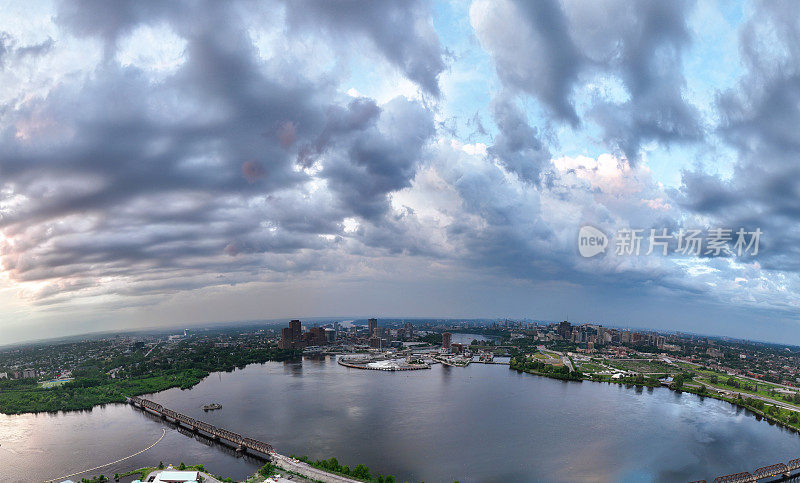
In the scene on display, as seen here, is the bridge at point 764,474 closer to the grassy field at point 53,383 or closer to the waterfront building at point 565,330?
the grassy field at point 53,383

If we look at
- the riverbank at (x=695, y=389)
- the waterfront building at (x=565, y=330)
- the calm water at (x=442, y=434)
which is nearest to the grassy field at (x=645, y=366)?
the riverbank at (x=695, y=389)

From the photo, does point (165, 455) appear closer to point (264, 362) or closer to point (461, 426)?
point (461, 426)

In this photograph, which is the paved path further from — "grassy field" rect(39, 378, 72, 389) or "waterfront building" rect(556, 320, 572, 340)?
"waterfront building" rect(556, 320, 572, 340)

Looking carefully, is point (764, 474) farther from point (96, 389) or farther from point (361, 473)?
point (96, 389)

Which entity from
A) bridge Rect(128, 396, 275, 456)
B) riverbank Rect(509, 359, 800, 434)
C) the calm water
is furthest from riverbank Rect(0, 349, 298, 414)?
riverbank Rect(509, 359, 800, 434)

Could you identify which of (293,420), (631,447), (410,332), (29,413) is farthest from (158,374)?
(410,332)
